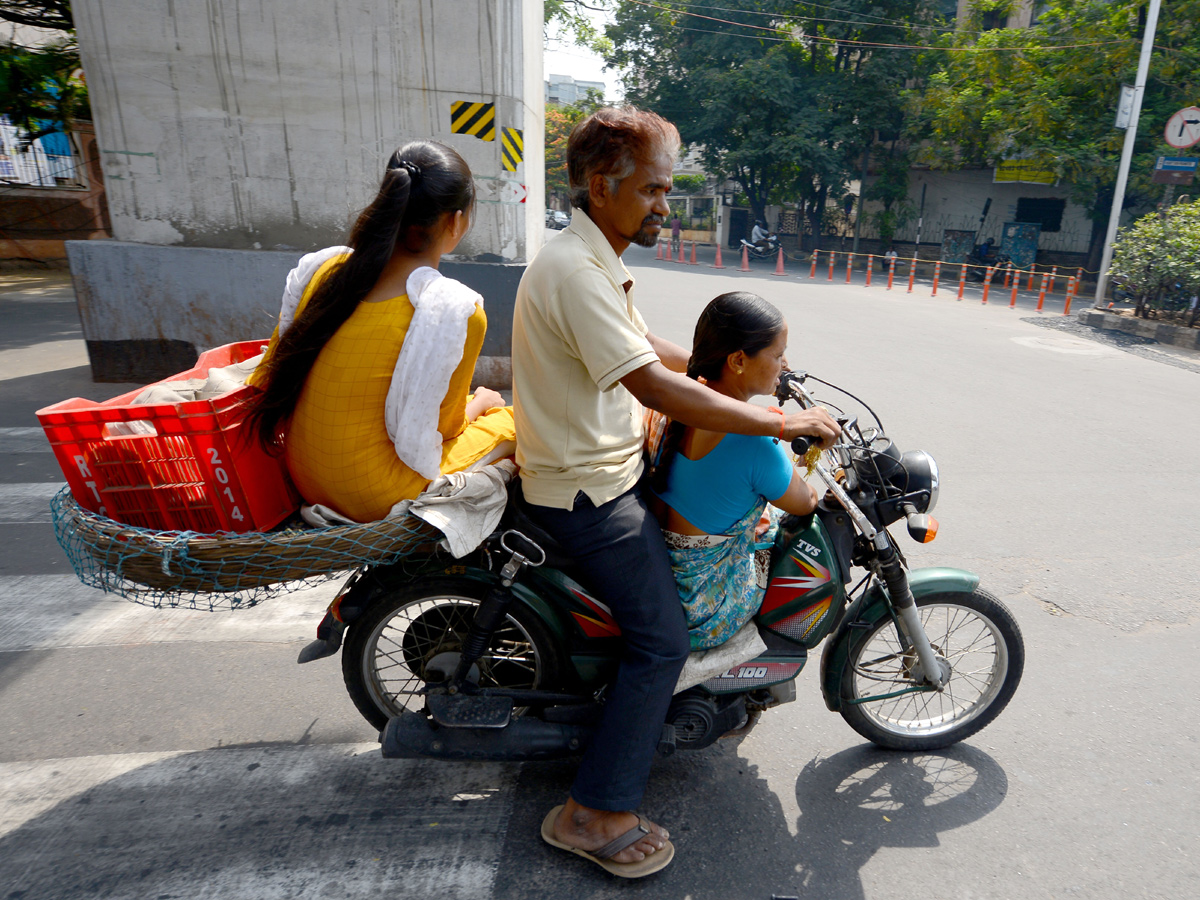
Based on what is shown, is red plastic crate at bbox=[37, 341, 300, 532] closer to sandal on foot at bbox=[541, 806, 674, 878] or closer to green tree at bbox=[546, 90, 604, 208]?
sandal on foot at bbox=[541, 806, 674, 878]

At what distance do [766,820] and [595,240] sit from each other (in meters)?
1.78

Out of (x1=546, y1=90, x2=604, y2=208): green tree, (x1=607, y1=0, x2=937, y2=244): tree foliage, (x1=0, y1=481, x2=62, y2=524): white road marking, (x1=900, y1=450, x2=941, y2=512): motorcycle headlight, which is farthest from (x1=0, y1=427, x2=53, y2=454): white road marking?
(x1=546, y1=90, x2=604, y2=208): green tree

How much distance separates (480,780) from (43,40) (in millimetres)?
20716

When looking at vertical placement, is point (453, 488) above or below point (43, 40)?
below

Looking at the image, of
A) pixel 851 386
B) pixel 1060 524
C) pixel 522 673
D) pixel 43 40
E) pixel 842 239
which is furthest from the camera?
pixel 842 239

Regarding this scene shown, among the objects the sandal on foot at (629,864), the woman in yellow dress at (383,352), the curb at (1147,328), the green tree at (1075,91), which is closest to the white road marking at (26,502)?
the woman in yellow dress at (383,352)

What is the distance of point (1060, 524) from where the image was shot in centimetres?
454

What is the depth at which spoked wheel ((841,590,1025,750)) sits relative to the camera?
2.54 m

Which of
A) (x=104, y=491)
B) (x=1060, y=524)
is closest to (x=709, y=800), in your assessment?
(x=104, y=491)

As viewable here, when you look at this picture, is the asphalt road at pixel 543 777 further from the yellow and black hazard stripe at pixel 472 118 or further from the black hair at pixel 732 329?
the yellow and black hazard stripe at pixel 472 118

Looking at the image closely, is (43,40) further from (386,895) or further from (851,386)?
(386,895)

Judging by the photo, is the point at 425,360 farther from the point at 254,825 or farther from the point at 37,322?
the point at 37,322

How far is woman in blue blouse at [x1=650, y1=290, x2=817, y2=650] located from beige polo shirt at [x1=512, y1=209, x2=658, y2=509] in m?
0.16

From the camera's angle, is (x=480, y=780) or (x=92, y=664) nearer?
(x=480, y=780)
